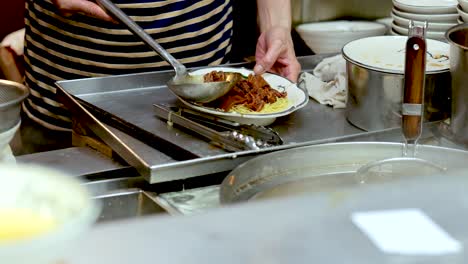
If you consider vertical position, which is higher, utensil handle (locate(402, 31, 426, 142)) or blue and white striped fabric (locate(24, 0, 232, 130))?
utensil handle (locate(402, 31, 426, 142))

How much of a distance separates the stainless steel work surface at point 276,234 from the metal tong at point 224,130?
0.85 metres

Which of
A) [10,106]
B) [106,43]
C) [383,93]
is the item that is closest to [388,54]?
[383,93]

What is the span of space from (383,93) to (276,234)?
3.80ft

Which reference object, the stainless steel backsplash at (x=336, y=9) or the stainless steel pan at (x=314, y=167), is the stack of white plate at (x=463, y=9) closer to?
the stainless steel pan at (x=314, y=167)

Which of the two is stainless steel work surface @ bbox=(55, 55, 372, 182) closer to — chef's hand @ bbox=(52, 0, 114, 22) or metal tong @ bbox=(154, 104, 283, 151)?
metal tong @ bbox=(154, 104, 283, 151)

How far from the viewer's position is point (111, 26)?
2.18 m

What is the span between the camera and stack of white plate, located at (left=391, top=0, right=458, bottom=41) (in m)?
2.23

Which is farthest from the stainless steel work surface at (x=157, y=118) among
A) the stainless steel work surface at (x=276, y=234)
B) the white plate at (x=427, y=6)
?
the stainless steel work surface at (x=276, y=234)

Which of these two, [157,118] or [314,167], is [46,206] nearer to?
[314,167]

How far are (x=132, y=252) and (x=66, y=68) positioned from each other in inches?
67.6

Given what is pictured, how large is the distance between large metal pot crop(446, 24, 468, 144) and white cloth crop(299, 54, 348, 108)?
329 millimetres

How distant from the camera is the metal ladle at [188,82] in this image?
1851 mm

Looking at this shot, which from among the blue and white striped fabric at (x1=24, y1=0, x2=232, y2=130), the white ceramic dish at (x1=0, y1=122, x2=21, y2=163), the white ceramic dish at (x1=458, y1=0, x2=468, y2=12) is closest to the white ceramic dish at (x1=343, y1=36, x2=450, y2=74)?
the white ceramic dish at (x1=458, y1=0, x2=468, y2=12)

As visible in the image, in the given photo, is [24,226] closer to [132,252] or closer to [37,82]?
[132,252]
